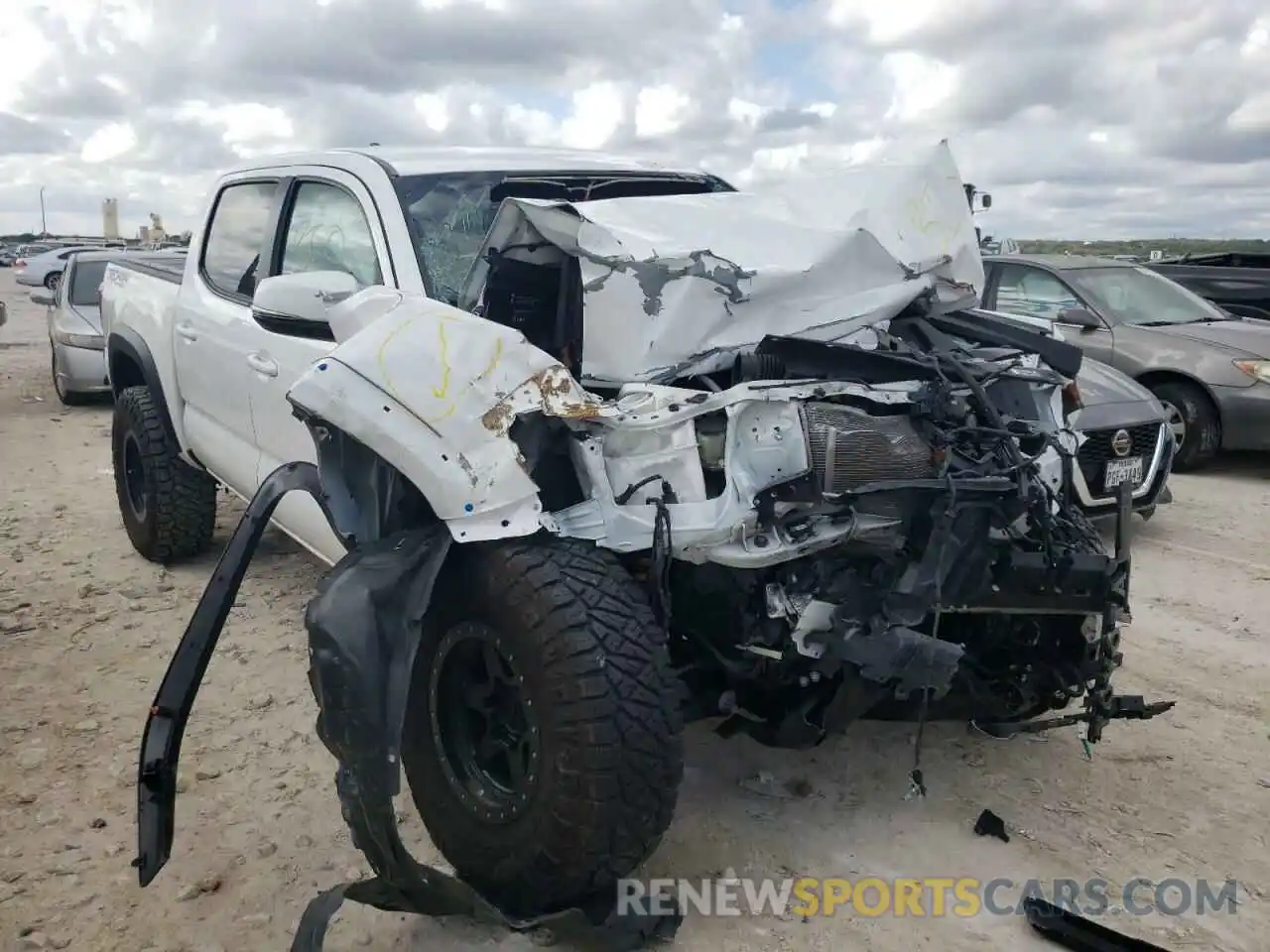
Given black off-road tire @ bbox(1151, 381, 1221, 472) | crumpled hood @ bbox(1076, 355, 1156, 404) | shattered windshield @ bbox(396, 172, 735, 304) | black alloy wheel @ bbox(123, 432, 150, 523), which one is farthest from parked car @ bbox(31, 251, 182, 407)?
black off-road tire @ bbox(1151, 381, 1221, 472)

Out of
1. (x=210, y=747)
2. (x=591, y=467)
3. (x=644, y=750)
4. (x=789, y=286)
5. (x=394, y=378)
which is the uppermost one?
(x=789, y=286)

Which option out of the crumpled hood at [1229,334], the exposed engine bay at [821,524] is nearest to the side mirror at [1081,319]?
the crumpled hood at [1229,334]

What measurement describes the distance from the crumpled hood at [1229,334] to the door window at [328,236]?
6286 millimetres

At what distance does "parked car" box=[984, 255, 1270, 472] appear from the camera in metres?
7.47

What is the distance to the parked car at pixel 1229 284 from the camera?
10305 mm

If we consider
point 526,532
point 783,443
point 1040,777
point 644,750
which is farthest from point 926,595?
point 1040,777

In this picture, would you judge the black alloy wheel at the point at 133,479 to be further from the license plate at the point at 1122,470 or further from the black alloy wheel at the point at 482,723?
the license plate at the point at 1122,470

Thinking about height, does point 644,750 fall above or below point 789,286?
below

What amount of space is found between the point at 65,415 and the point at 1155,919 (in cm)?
1056

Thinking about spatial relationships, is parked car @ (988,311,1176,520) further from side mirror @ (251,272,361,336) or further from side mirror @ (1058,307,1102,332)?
side mirror @ (251,272,361,336)

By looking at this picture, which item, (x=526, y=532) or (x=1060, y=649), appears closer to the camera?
(x=526, y=532)

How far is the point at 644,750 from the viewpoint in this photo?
7.91 ft

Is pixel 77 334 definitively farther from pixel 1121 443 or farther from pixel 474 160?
pixel 1121 443

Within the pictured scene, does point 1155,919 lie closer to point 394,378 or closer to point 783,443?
point 783,443
